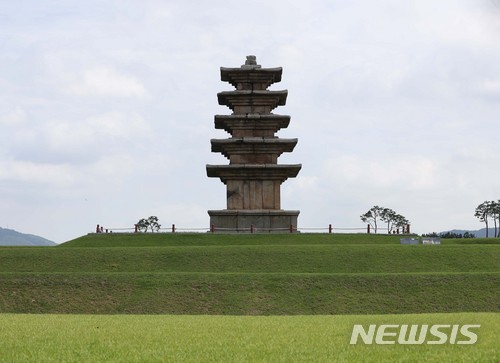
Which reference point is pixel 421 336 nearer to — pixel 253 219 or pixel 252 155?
pixel 253 219

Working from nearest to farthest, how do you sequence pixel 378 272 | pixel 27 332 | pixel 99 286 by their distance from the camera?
pixel 27 332 < pixel 99 286 < pixel 378 272

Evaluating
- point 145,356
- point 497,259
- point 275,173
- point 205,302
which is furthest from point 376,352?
point 275,173

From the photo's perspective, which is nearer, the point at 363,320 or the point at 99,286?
the point at 363,320

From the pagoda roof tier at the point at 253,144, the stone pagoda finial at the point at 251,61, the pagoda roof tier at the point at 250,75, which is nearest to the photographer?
the pagoda roof tier at the point at 253,144

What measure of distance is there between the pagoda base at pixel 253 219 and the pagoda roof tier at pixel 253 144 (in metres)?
5.53

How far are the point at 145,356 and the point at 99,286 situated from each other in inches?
842

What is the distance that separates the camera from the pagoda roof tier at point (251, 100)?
2447 inches

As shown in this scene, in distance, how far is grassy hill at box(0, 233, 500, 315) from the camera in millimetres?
30922

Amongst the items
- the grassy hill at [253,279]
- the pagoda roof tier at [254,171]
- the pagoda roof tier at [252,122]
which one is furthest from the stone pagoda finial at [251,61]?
the grassy hill at [253,279]

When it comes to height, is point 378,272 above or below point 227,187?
below

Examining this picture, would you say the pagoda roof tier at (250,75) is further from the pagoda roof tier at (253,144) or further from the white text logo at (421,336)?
the white text logo at (421,336)

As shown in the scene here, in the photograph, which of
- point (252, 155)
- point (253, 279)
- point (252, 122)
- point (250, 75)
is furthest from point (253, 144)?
point (253, 279)

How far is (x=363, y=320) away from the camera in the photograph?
22156 mm

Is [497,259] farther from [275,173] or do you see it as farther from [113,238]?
[113,238]
